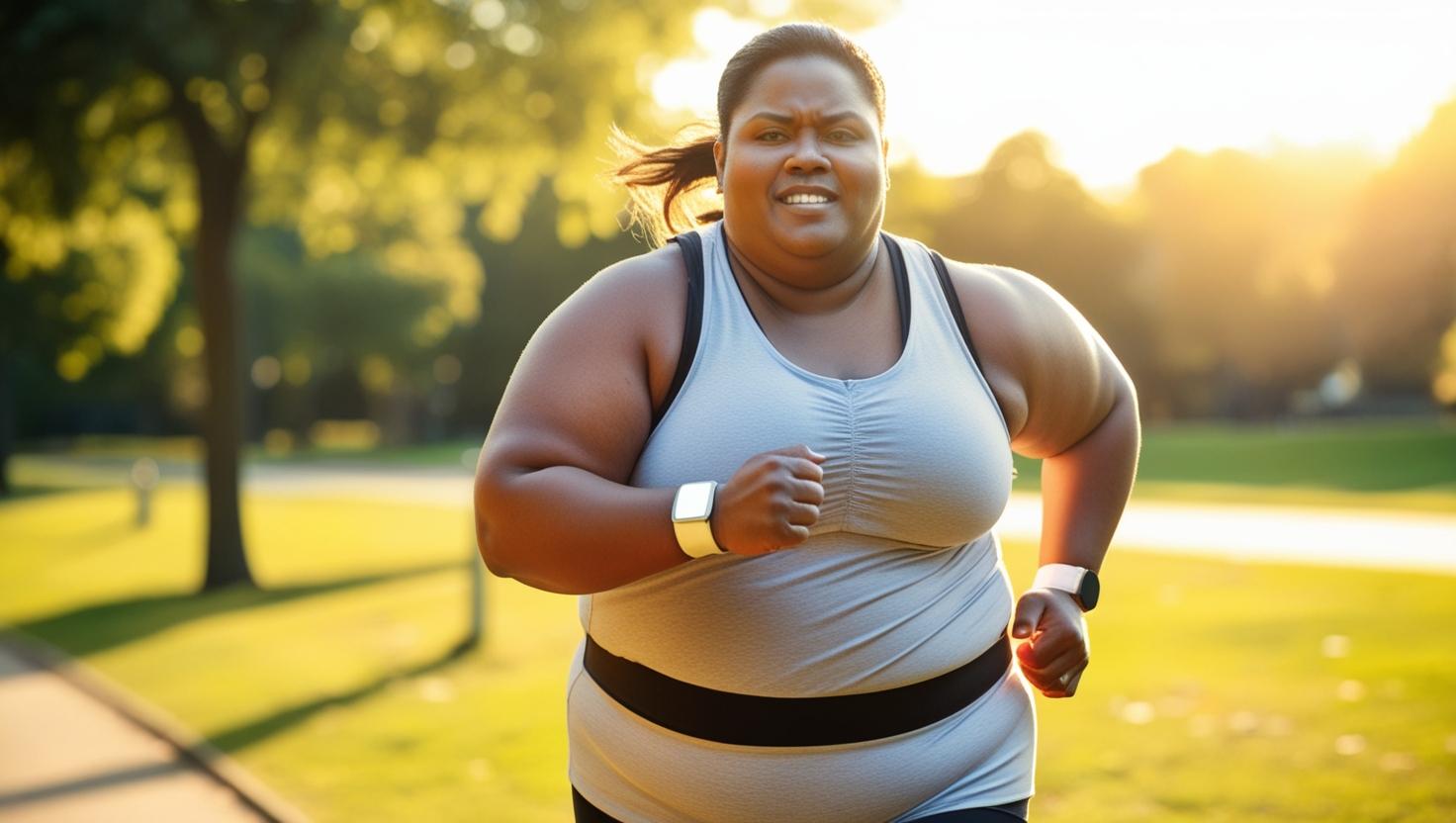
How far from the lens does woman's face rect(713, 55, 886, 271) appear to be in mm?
2256

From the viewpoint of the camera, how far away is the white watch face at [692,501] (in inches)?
77.0

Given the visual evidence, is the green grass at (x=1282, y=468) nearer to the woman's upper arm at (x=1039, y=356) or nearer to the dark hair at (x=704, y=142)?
the woman's upper arm at (x=1039, y=356)

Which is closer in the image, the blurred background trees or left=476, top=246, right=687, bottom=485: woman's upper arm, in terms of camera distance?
left=476, top=246, right=687, bottom=485: woman's upper arm

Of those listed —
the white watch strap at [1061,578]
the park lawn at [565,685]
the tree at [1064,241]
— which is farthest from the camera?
the tree at [1064,241]

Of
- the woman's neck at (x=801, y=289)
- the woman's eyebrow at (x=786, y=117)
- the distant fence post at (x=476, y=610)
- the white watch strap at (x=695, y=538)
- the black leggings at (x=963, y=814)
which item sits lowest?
the distant fence post at (x=476, y=610)

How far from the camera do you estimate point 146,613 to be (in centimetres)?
1262

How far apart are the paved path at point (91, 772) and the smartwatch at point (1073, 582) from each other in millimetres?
4482

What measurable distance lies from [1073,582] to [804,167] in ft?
3.12

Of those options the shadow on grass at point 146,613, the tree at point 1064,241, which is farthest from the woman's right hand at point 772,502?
the tree at point 1064,241

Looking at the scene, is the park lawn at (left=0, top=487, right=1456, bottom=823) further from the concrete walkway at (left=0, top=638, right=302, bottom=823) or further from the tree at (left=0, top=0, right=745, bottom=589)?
the tree at (left=0, top=0, right=745, bottom=589)

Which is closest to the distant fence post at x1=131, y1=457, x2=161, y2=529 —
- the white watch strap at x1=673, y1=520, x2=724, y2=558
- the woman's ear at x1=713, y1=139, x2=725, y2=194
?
the woman's ear at x1=713, y1=139, x2=725, y2=194

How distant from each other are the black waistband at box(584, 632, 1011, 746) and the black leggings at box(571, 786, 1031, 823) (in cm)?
15

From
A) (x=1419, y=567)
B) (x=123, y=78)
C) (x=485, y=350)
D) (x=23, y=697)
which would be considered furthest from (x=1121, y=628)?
(x=485, y=350)

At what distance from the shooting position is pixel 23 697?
29.4 ft
